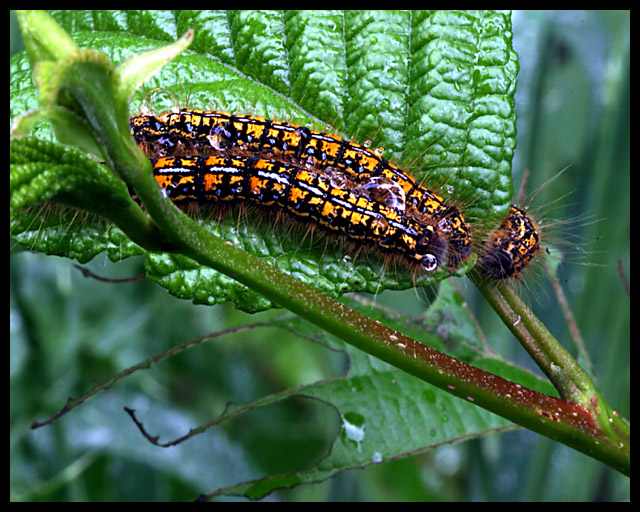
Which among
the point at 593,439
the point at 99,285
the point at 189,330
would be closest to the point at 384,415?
the point at 593,439

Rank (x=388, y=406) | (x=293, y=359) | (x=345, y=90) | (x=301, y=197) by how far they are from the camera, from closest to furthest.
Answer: (x=345, y=90), (x=301, y=197), (x=388, y=406), (x=293, y=359)

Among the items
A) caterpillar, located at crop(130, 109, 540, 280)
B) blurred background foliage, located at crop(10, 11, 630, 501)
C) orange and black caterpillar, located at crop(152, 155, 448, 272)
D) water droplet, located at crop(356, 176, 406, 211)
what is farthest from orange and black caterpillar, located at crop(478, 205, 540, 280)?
blurred background foliage, located at crop(10, 11, 630, 501)

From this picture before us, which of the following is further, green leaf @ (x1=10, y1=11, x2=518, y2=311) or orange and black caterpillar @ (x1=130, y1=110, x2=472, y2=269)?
orange and black caterpillar @ (x1=130, y1=110, x2=472, y2=269)

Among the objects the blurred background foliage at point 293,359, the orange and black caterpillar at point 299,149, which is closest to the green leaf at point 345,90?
the orange and black caterpillar at point 299,149

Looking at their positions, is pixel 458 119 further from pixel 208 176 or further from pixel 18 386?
pixel 18 386

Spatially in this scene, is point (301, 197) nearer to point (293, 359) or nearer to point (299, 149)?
point (299, 149)

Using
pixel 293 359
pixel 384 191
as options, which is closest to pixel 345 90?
pixel 384 191

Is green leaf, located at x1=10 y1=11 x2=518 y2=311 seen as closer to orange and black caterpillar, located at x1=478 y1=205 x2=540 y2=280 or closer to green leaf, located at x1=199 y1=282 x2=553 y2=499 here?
orange and black caterpillar, located at x1=478 y1=205 x2=540 y2=280
